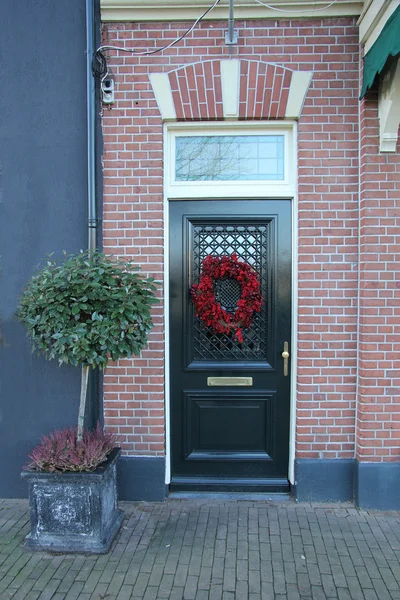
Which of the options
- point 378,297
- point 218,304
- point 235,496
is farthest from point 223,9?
point 235,496

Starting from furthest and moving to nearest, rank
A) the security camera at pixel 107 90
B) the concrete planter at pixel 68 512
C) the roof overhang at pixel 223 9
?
the security camera at pixel 107 90 → the roof overhang at pixel 223 9 → the concrete planter at pixel 68 512

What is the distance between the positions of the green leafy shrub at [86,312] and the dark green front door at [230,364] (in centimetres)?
78

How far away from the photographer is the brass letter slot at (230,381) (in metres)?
3.58

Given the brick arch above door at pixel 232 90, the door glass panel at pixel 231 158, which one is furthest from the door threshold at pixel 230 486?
the brick arch above door at pixel 232 90

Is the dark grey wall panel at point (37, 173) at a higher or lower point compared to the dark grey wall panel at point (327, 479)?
higher

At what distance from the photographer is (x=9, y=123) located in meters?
3.48

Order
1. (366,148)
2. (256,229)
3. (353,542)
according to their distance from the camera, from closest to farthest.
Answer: (353,542) → (366,148) → (256,229)

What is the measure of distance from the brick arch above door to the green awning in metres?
0.45

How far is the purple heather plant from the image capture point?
2881mm

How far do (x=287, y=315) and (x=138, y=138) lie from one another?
1950 millimetres

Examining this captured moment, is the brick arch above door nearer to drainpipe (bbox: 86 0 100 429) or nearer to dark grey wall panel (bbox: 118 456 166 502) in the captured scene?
drainpipe (bbox: 86 0 100 429)

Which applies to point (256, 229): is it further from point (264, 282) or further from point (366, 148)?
point (366, 148)

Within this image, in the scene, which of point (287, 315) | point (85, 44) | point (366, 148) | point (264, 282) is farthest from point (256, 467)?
point (85, 44)

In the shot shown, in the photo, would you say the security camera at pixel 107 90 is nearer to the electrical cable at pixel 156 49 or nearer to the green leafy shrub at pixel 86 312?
the electrical cable at pixel 156 49
